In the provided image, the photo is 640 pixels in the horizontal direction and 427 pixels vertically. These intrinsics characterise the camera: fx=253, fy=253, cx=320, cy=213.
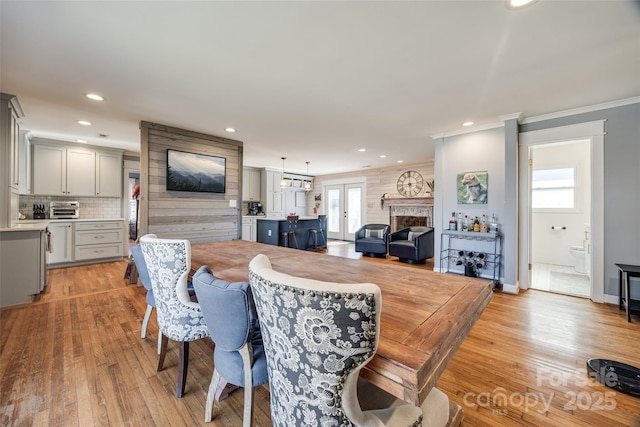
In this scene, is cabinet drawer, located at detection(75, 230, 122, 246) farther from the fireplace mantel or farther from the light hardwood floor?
the fireplace mantel

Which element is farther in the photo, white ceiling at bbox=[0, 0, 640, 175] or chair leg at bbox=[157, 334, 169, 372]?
chair leg at bbox=[157, 334, 169, 372]

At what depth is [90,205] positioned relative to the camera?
540cm

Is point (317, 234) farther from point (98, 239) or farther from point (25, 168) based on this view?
point (25, 168)

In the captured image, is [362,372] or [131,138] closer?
[362,372]

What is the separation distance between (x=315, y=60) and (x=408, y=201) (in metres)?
5.39

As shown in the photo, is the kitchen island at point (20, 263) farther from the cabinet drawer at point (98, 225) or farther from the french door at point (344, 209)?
the french door at point (344, 209)

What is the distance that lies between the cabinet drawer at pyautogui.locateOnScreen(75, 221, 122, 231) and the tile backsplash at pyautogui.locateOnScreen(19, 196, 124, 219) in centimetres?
52

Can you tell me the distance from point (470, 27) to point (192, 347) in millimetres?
3305

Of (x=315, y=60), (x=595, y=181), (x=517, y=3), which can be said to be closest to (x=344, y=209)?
(x=595, y=181)

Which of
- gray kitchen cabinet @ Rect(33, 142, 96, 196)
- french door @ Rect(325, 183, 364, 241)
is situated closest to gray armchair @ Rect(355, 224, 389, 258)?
french door @ Rect(325, 183, 364, 241)

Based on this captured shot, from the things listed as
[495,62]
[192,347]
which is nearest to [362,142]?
[495,62]

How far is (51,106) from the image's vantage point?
3.20 metres

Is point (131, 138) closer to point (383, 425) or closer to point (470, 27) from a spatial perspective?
point (470, 27)

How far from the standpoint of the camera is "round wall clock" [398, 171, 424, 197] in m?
7.00
